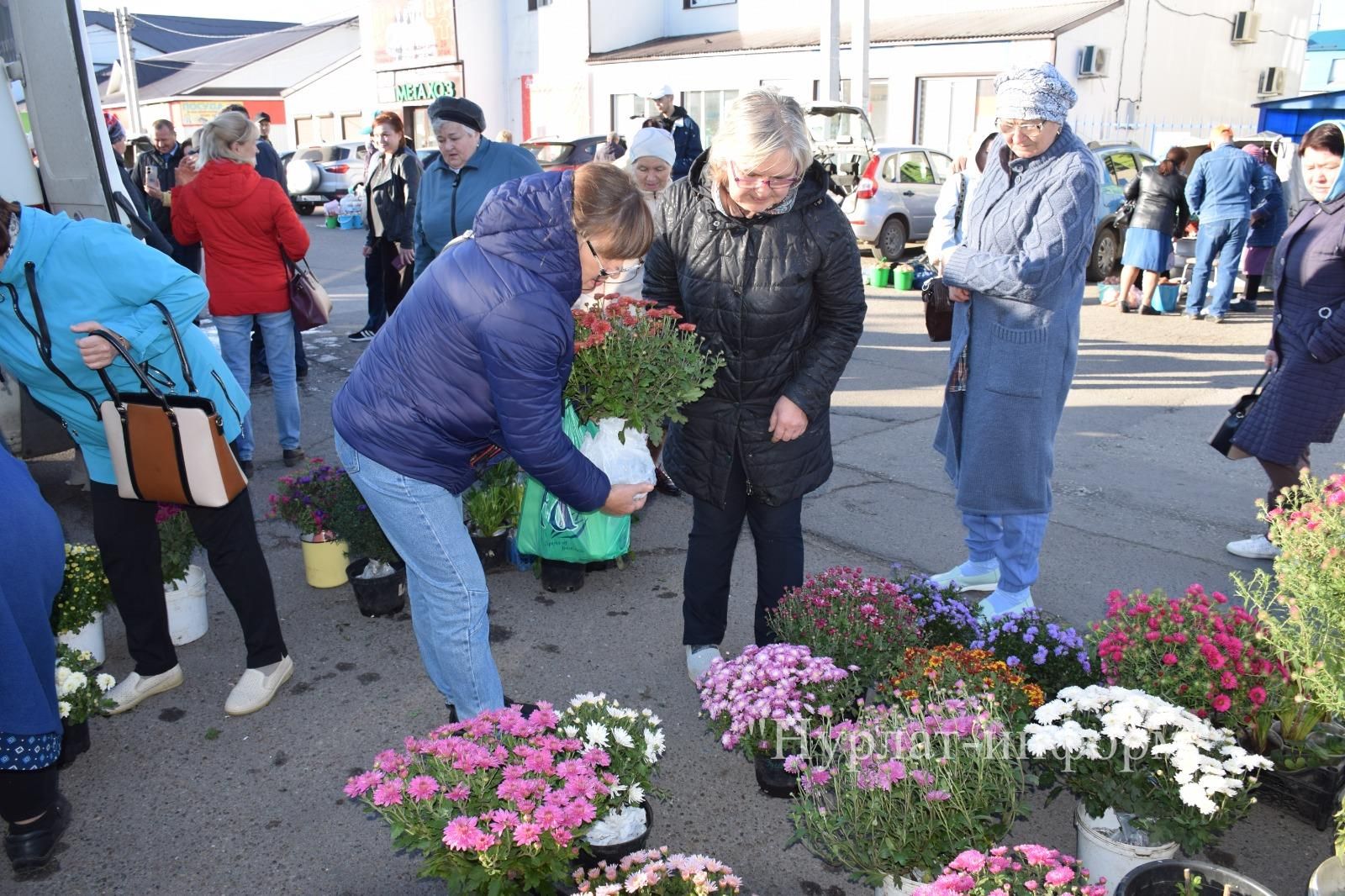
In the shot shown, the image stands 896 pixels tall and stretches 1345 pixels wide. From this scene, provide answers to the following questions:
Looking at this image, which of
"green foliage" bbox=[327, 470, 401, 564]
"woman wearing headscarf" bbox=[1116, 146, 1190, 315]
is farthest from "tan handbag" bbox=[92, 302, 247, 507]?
"woman wearing headscarf" bbox=[1116, 146, 1190, 315]

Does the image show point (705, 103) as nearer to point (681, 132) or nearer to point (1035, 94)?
point (681, 132)

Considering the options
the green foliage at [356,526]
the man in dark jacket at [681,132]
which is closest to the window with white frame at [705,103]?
the man in dark jacket at [681,132]

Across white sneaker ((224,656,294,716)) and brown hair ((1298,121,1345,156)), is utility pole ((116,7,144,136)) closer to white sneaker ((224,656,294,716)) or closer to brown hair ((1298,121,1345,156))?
white sneaker ((224,656,294,716))

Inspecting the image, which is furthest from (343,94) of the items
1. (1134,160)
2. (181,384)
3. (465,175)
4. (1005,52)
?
(181,384)

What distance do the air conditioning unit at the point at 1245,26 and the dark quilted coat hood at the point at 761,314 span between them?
27.4 m

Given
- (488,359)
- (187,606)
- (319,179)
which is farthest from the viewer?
(319,179)

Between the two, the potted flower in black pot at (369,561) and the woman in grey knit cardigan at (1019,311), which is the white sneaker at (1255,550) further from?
the potted flower in black pot at (369,561)

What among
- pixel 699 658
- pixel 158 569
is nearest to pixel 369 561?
pixel 158 569

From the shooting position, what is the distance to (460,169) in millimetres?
5820

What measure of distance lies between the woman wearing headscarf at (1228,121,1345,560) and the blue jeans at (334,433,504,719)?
11.6 ft

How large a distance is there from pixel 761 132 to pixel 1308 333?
2.87 m

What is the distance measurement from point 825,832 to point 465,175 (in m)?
4.39

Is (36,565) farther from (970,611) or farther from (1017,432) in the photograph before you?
(1017,432)

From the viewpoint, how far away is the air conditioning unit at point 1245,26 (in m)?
25.2
